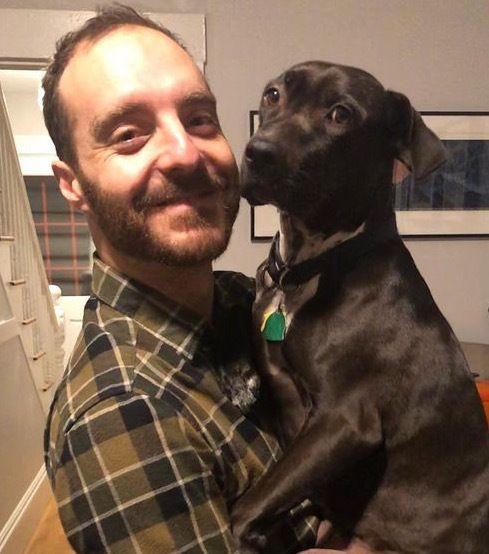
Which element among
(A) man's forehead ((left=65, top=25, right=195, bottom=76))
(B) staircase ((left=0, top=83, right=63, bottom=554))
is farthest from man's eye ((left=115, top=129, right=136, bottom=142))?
(B) staircase ((left=0, top=83, right=63, bottom=554))

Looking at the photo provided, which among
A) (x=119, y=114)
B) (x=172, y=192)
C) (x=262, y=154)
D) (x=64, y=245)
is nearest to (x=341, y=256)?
(x=262, y=154)

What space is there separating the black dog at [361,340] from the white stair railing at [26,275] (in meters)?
1.95

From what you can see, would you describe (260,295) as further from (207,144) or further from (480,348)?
(480,348)

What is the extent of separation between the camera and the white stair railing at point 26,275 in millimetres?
2906

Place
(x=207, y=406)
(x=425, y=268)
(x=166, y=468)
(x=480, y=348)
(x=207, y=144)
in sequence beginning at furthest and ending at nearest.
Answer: (x=425, y=268) → (x=480, y=348) → (x=207, y=144) → (x=207, y=406) → (x=166, y=468)

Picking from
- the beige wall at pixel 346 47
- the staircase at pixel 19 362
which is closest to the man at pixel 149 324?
the staircase at pixel 19 362

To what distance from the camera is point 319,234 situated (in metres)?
1.17

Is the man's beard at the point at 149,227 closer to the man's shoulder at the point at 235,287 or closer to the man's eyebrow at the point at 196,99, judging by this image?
the man's eyebrow at the point at 196,99

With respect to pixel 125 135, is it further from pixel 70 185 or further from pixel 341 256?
pixel 341 256

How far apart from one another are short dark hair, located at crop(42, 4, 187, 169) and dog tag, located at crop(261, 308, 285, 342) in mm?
438

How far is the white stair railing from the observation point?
2.91 m

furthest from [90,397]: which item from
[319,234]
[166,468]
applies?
[319,234]

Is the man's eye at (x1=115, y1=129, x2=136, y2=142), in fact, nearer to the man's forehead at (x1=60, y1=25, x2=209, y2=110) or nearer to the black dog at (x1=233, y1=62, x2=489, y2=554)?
the man's forehead at (x1=60, y1=25, x2=209, y2=110)

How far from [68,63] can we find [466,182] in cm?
251
